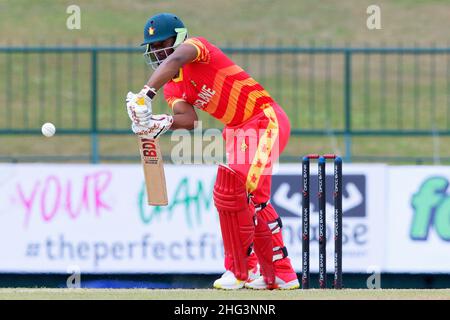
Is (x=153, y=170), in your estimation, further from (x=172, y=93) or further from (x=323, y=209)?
(x=323, y=209)

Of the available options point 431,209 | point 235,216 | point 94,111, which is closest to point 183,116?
point 235,216

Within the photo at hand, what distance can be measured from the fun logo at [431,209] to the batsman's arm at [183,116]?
155 inches

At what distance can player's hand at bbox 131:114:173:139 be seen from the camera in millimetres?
8906

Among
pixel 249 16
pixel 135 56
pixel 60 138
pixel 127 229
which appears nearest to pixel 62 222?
pixel 127 229

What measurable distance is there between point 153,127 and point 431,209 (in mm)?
4477

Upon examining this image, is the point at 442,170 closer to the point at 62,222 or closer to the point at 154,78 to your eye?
the point at 62,222

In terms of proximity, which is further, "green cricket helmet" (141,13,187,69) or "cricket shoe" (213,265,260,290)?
"cricket shoe" (213,265,260,290)

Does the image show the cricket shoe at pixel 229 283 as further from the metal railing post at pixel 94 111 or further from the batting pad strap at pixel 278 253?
the metal railing post at pixel 94 111

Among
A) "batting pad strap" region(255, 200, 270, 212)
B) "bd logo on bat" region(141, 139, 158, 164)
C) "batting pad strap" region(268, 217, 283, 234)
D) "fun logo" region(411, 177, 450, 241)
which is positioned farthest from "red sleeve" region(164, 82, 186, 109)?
"fun logo" region(411, 177, 450, 241)

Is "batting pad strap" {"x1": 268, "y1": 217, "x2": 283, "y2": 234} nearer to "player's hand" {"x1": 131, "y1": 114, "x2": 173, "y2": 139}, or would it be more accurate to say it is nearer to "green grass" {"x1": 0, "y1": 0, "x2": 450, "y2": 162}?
"player's hand" {"x1": 131, "y1": 114, "x2": 173, "y2": 139}

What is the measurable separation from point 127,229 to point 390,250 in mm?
2571

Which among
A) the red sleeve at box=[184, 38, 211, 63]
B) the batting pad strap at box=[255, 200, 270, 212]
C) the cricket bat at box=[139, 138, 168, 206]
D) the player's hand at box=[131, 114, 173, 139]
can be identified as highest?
A: the red sleeve at box=[184, 38, 211, 63]

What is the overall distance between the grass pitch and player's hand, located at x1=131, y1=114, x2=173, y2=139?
3.56ft

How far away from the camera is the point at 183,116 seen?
9297mm
